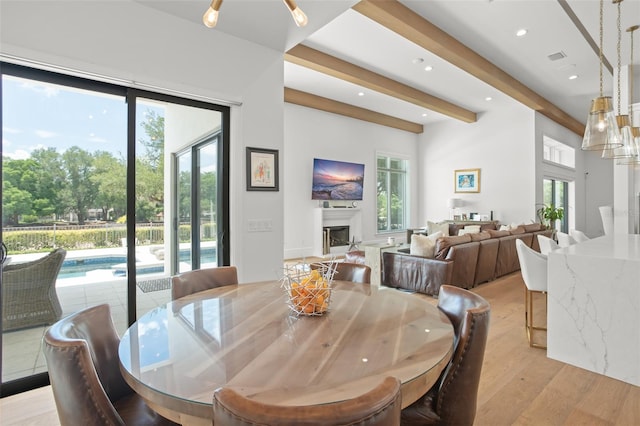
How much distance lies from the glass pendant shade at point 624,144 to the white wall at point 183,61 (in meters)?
3.35

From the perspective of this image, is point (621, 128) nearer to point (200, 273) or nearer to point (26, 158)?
point (200, 273)

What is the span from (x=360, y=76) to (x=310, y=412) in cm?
581

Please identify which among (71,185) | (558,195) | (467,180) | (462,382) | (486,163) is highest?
(486,163)

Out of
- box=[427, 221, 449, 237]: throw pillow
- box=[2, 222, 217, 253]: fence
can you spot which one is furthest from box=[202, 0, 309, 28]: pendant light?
box=[427, 221, 449, 237]: throw pillow

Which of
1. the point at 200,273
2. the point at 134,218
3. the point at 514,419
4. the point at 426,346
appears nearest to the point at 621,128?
the point at 514,419

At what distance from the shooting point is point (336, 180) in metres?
8.03

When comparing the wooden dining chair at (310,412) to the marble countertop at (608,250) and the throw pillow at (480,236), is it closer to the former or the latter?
the marble countertop at (608,250)

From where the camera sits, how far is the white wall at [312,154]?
7309mm

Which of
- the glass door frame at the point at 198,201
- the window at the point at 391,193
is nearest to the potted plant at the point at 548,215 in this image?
the window at the point at 391,193

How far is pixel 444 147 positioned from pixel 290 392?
9906 millimetres

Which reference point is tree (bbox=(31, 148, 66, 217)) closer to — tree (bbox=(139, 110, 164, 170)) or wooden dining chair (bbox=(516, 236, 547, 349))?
tree (bbox=(139, 110, 164, 170))

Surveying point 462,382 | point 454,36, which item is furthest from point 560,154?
point 462,382

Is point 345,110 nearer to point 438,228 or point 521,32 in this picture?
point 438,228

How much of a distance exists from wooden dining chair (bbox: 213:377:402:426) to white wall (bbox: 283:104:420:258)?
6.53m
